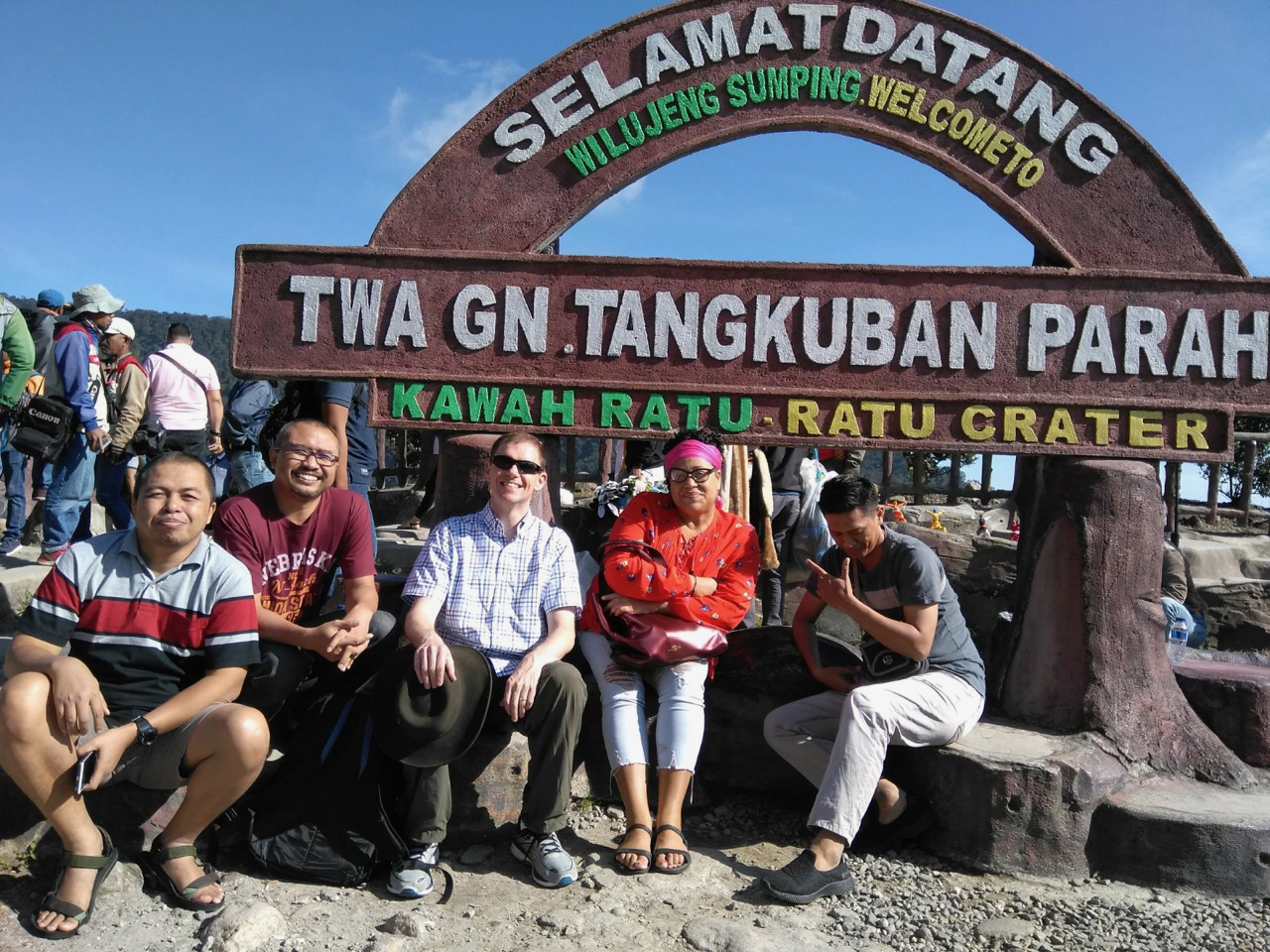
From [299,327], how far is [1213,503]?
11.1 m

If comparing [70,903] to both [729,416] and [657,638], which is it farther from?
[729,416]

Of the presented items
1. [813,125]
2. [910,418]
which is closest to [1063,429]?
[910,418]

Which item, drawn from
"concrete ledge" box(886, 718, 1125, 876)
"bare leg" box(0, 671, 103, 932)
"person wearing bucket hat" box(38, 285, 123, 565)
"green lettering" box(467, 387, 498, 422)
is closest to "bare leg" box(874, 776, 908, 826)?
"concrete ledge" box(886, 718, 1125, 876)

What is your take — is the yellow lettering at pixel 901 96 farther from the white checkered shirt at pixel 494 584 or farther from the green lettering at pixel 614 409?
the white checkered shirt at pixel 494 584

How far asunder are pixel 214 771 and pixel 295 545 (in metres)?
0.80

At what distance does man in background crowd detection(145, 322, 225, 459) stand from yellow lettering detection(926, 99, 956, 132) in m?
4.15

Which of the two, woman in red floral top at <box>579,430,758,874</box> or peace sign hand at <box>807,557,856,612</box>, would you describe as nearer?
woman in red floral top at <box>579,430,758,874</box>

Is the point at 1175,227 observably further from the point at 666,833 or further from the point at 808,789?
the point at 666,833

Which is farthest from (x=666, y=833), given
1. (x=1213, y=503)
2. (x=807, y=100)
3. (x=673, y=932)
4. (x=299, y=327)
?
(x=1213, y=503)

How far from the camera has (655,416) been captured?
4.07 m

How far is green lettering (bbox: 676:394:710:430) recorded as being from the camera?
4.05 m

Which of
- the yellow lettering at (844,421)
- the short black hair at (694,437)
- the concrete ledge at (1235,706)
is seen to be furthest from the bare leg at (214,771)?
the concrete ledge at (1235,706)

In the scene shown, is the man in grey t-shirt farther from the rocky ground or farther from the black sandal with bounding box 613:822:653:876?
the black sandal with bounding box 613:822:653:876

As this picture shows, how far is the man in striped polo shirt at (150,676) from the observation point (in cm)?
269
